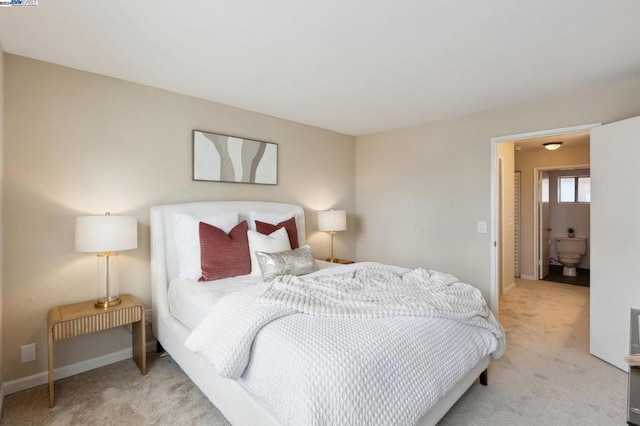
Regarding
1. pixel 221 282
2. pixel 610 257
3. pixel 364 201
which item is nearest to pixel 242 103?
pixel 221 282

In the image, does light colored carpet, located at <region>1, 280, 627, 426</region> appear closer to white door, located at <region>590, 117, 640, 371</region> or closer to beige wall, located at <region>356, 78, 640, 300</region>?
white door, located at <region>590, 117, 640, 371</region>

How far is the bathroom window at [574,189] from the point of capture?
6.47m

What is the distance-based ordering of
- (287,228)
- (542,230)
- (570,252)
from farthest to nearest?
(570,252) < (542,230) < (287,228)

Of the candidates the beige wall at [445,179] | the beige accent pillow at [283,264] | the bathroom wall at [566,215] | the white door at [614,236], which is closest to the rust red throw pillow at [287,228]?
the beige accent pillow at [283,264]

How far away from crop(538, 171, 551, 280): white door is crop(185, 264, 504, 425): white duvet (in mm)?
4417

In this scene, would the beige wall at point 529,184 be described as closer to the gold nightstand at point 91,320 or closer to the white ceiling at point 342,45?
the white ceiling at point 342,45

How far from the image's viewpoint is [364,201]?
475 centimetres

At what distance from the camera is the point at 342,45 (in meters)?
2.10

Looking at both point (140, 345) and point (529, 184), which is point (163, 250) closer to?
point (140, 345)

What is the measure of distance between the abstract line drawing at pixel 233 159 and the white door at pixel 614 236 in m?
3.16

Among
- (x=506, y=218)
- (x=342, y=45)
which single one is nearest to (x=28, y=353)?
(x=342, y=45)

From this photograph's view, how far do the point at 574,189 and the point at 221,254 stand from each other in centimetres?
739

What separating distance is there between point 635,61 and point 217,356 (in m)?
3.47

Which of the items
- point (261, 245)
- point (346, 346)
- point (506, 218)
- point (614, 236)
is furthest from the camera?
point (506, 218)
